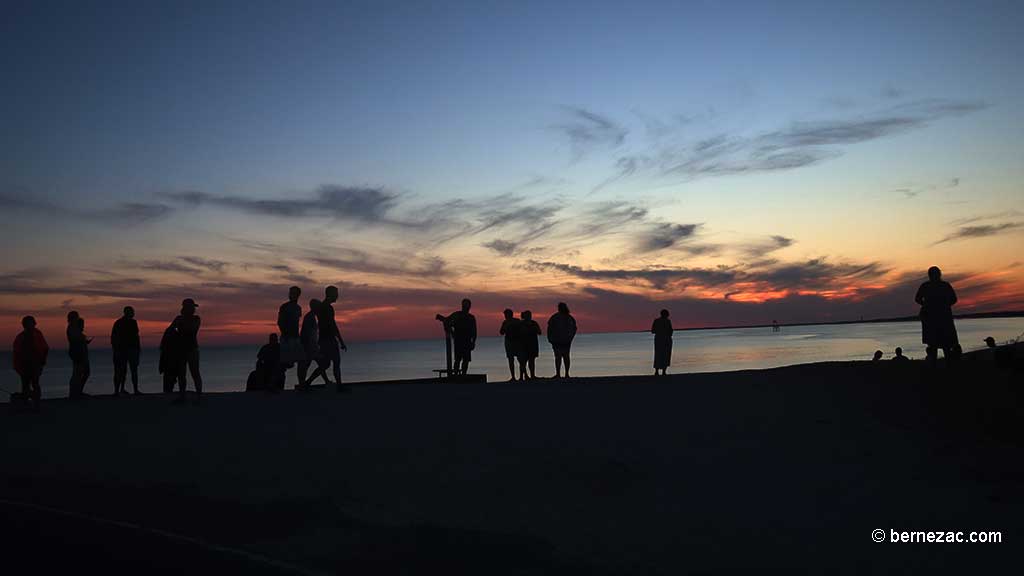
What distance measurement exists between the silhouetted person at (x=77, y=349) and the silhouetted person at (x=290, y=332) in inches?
174

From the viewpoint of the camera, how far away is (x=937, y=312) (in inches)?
578

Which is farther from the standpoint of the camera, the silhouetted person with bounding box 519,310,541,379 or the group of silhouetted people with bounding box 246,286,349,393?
the silhouetted person with bounding box 519,310,541,379

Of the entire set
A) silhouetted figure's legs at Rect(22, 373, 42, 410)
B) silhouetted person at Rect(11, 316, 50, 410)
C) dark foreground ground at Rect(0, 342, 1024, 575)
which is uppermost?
silhouetted person at Rect(11, 316, 50, 410)

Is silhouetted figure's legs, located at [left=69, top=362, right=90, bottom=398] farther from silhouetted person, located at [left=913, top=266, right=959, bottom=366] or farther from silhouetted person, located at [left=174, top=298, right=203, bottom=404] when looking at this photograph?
silhouetted person, located at [left=913, top=266, right=959, bottom=366]

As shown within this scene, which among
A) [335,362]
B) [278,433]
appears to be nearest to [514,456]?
[278,433]

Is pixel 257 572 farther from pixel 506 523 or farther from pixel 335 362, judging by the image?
pixel 335 362

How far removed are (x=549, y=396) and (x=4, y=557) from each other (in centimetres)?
980

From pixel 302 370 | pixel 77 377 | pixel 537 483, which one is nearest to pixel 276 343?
pixel 302 370

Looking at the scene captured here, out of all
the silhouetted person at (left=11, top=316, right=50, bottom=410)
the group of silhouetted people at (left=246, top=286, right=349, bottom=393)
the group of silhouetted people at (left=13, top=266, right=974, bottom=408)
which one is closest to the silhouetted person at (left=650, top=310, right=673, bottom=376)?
the group of silhouetted people at (left=13, top=266, right=974, bottom=408)

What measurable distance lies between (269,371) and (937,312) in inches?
598

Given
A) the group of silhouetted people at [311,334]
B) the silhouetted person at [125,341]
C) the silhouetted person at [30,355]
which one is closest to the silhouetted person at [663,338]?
the group of silhouetted people at [311,334]

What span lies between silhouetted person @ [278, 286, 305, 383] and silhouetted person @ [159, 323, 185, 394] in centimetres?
205

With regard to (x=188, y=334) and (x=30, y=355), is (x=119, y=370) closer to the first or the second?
(x=30, y=355)

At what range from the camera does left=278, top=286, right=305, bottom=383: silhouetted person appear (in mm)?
15836
